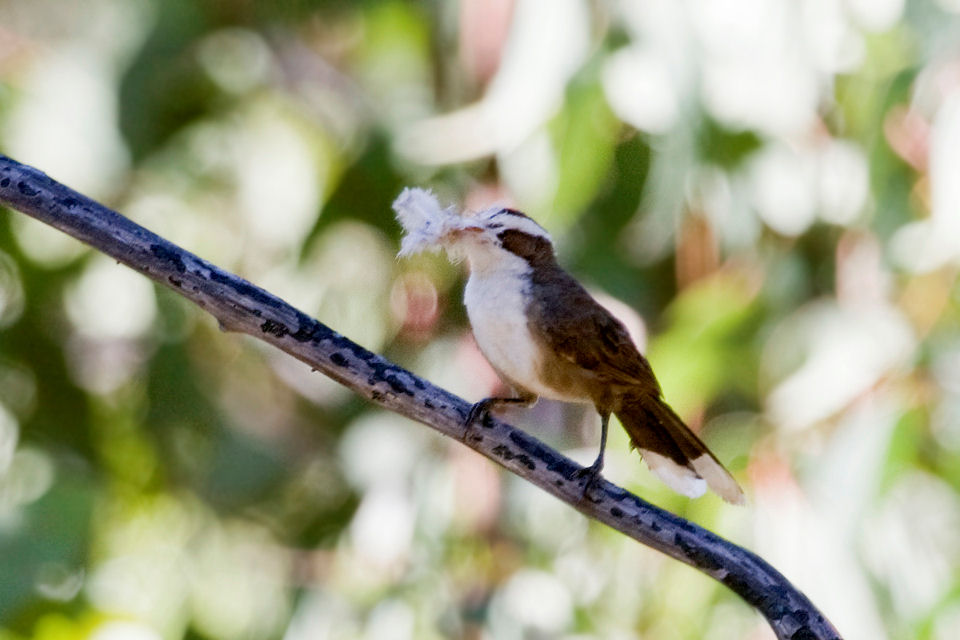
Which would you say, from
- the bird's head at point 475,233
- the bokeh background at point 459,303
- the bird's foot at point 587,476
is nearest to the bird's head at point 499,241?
the bird's head at point 475,233

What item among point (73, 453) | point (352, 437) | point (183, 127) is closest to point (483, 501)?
point (352, 437)

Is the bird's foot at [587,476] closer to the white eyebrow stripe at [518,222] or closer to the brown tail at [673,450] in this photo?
the brown tail at [673,450]

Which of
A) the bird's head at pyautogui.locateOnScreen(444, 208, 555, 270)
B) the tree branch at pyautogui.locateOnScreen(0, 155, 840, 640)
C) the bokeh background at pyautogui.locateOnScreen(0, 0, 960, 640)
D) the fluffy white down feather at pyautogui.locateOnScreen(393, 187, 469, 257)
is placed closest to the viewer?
the tree branch at pyautogui.locateOnScreen(0, 155, 840, 640)

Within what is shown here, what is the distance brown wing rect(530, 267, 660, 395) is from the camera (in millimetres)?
1716

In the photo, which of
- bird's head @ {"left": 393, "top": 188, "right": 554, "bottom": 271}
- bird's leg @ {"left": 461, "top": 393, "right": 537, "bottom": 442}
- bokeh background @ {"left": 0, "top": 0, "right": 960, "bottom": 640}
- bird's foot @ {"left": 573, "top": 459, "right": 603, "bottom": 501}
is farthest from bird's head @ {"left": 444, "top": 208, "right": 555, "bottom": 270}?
bokeh background @ {"left": 0, "top": 0, "right": 960, "bottom": 640}

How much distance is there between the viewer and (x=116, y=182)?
10.2ft

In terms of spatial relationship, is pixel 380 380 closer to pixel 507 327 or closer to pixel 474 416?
pixel 474 416

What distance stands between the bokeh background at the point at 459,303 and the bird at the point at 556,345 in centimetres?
73

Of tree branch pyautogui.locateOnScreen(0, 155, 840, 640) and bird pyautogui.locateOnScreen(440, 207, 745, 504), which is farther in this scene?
bird pyautogui.locateOnScreen(440, 207, 745, 504)

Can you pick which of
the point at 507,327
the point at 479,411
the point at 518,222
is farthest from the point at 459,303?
the point at 479,411

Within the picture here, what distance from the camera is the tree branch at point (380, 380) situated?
145 centimetres

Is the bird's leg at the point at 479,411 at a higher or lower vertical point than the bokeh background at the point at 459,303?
lower

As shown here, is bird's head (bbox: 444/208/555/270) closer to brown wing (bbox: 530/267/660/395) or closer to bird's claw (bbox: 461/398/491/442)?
brown wing (bbox: 530/267/660/395)

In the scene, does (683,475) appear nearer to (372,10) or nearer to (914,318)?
(914,318)
